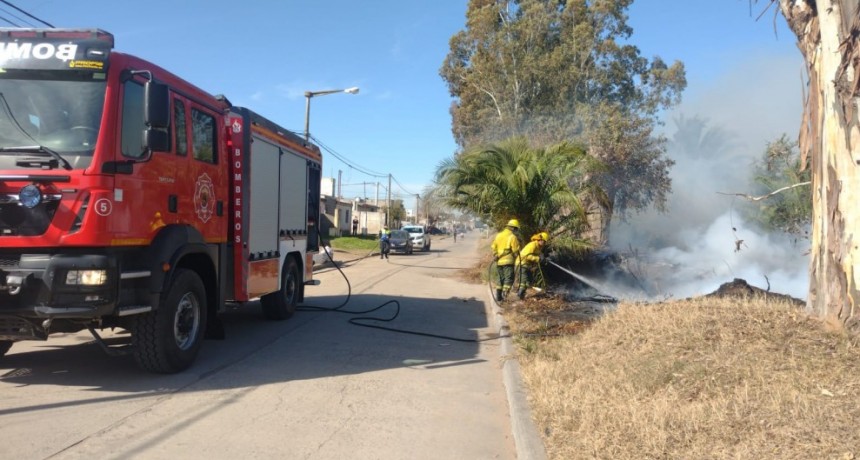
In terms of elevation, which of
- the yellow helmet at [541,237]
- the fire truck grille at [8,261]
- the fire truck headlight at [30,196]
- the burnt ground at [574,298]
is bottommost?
the burnt ground at [574,298]

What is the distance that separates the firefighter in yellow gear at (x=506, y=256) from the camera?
40.2 feet

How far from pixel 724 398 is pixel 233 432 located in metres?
3.80

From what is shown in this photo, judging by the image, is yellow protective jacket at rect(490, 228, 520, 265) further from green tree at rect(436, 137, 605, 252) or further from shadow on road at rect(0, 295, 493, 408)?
green tree at rect(436, 137, 605, 252)

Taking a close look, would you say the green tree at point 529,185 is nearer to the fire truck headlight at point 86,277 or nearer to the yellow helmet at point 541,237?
the yellow helmet at point 541,237

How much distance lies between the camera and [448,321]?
11031 mm

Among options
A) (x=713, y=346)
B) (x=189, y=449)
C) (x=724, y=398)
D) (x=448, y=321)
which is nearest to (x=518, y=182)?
(x=448, y=321)

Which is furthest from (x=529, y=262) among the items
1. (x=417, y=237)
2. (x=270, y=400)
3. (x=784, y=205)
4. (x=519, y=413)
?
(x=417, y=237)

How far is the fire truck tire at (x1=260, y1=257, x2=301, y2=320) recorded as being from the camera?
32.7 feet

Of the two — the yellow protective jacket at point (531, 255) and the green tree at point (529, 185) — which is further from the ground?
the green tree at point (529, 185)

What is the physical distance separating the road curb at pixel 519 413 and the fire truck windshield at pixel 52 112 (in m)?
4.26

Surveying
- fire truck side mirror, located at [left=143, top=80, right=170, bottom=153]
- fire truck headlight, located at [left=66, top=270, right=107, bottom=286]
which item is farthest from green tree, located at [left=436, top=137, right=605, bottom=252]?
fire truck headlight, located at [left=66, top=270, right=107, bottom=286]

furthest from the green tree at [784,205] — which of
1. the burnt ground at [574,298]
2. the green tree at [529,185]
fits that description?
the green tree at [529,185]

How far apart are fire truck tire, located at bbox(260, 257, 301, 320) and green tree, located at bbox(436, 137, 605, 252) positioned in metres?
5.51

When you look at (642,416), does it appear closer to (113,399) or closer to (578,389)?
(578,389)
